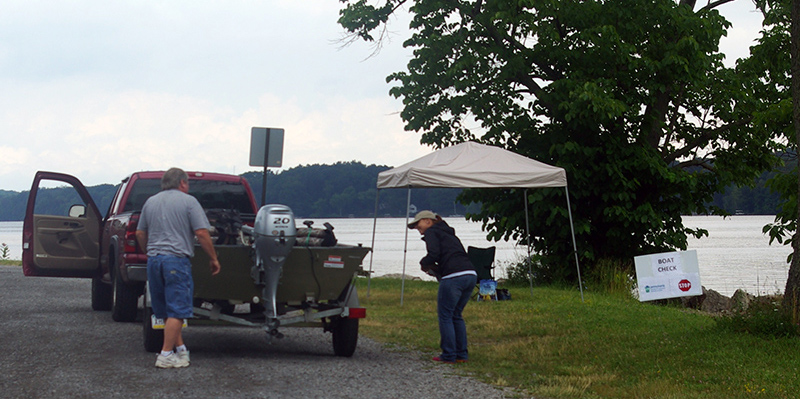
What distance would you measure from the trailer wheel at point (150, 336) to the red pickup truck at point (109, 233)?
1335 millimetres

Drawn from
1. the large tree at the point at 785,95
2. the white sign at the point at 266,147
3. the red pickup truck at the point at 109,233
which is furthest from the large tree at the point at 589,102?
the red pickup truck at the point at 109,233

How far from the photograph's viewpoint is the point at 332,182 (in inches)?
3745

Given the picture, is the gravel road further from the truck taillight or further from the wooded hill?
the wooded hill

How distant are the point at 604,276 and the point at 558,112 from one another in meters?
3.68

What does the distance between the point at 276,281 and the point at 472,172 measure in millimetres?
6181

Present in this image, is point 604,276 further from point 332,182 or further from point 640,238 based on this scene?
point 332,182

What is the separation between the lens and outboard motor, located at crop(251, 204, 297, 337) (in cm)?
827

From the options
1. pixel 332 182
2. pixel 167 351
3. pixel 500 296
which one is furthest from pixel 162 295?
pixel 332 182

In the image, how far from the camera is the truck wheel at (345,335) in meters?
9.09

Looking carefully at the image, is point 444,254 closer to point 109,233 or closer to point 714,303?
point 109,233

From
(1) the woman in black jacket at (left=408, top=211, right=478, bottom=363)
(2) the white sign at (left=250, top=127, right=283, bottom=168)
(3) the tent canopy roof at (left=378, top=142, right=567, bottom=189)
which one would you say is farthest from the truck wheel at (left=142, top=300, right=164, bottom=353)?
(2) the white sign at (left=250, top=127, right=283, bottom=168)

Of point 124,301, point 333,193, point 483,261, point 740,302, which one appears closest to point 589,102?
point 483,261

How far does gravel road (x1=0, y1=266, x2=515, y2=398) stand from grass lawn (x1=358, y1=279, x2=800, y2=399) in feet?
2.10

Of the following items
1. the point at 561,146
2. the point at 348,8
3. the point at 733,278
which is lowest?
the point at 733,278
